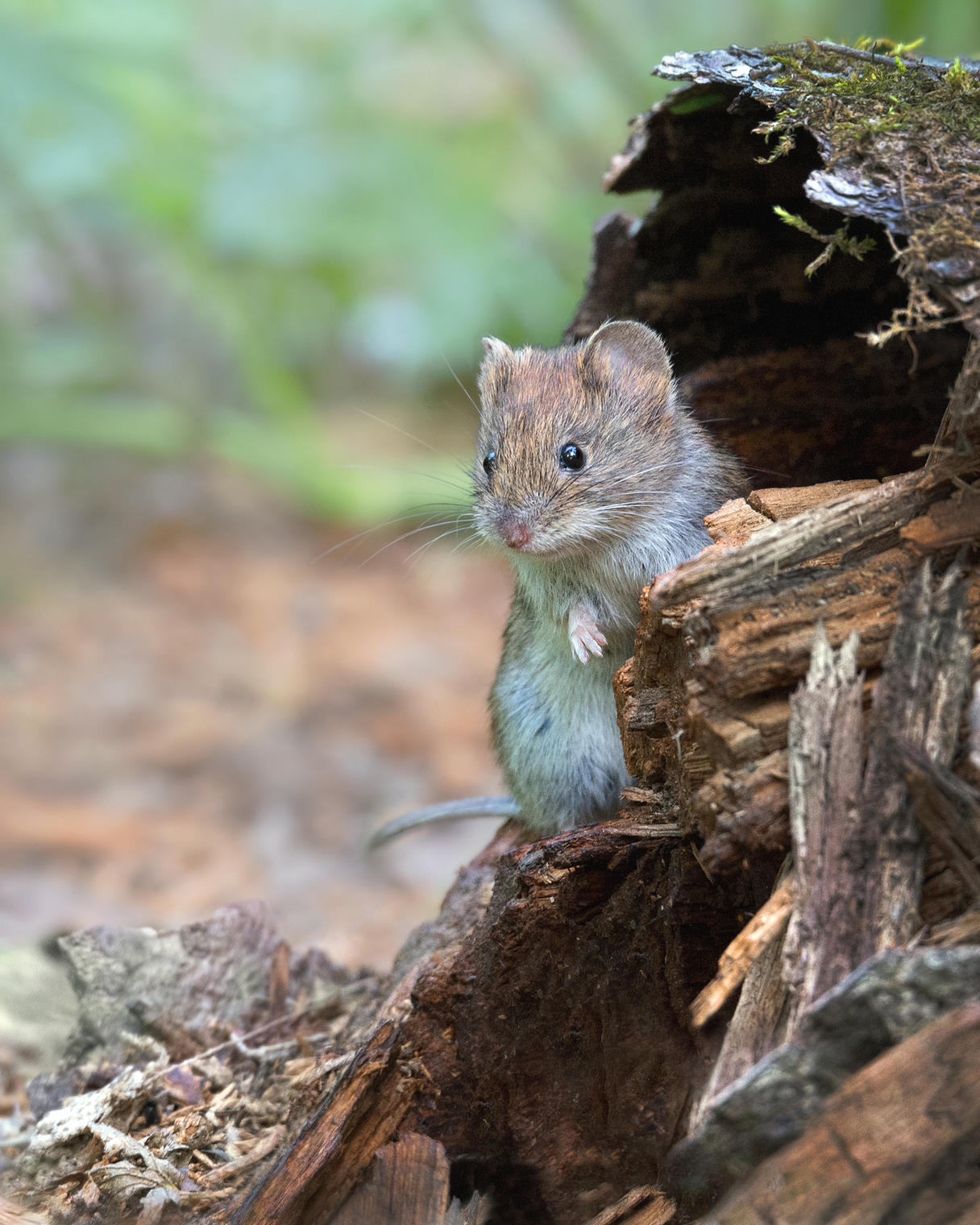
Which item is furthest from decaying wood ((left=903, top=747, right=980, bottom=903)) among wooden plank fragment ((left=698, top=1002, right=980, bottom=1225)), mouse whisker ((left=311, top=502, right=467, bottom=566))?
mouse whisker ((left=311, top=502, right=467, bottom=566))

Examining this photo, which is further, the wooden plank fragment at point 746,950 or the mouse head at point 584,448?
the mouse head at point 584,448

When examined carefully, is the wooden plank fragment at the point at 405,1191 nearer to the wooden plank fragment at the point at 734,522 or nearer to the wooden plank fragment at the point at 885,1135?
the wooden plank fragment at the point at 885,1135

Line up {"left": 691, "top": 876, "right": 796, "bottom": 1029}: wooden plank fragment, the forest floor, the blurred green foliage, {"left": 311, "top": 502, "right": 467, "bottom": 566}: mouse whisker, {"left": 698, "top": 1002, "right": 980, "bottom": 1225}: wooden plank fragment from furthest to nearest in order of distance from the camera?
1. the blurred green foliage
2. the forest floor
3. {"left": 311, "top": 502, "right": 467, "bottom": 566}: mouse whisker
4. {"left": 691, "top": 876, "right": 796, "bottom": 1029}: wooden plank fragment
5. {"left": 698, "top": 1002, "right": 980, "bottom": 1225}: wooden plank fragment

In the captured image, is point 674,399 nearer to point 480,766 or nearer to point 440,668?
point 480,766

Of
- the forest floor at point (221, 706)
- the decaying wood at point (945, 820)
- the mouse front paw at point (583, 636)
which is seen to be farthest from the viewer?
the forest floor at point (221, 706)

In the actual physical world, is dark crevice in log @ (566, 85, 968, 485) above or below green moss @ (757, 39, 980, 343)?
above

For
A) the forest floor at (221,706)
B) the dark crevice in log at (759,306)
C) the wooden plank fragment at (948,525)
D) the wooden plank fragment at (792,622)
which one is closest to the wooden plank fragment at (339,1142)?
the wooden plank fragment at (792,622)

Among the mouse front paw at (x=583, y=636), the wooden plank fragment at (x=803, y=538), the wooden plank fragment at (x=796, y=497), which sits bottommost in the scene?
the wooden plank fragment at (x=803, y=538)

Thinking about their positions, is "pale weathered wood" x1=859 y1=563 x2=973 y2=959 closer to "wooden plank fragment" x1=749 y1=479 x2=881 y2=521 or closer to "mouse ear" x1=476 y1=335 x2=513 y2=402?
"wooden plank fragment" x1=749 y1=479 x2=881 y2=521
